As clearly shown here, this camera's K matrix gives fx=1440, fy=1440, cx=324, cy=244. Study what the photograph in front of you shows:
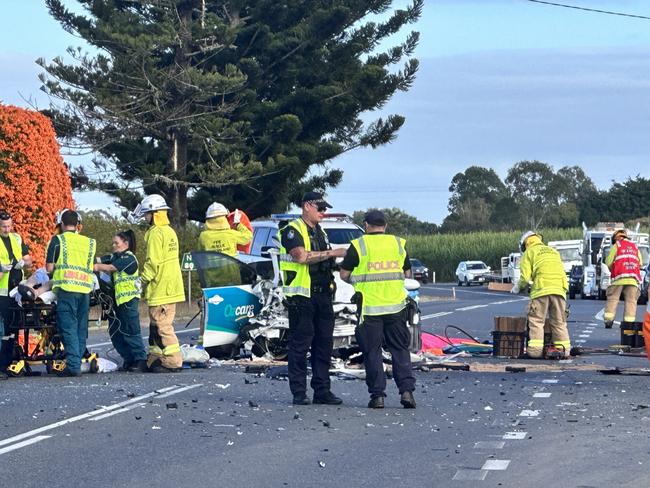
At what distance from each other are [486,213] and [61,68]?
8606cm

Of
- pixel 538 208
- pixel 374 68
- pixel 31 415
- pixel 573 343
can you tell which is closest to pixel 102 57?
pixel 374 68

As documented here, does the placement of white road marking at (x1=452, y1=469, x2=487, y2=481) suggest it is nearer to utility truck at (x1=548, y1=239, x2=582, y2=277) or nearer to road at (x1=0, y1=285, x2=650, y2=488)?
road at (x1=0, y1=285, x2=650, y2=488)

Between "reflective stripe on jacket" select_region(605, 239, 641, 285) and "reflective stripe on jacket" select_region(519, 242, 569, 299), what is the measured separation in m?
5.94

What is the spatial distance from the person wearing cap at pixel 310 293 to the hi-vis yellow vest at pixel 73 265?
3249 millimetres

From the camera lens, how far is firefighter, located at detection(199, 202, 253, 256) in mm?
19406

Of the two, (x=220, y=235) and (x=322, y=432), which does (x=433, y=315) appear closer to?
(x=220, y=235)

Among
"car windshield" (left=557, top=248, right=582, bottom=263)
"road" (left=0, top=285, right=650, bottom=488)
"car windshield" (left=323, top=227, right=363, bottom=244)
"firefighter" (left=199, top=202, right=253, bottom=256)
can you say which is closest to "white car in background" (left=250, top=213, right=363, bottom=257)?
"car windshield" (left=323, top=227, right=363, bottom=244)

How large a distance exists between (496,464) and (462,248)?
88.3 m

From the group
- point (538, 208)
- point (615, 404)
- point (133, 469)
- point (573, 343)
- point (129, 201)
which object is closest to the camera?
point (133, 469)

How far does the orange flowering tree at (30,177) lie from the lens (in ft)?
80.0

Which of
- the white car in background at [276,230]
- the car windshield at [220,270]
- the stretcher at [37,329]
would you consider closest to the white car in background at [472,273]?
the white car in background at [276,230]

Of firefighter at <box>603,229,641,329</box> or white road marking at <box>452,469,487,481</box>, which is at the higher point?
firefighter at <box>603,229,641,329</box>

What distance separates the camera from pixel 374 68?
47.1 m

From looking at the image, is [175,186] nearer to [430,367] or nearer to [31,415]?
[430,367]
